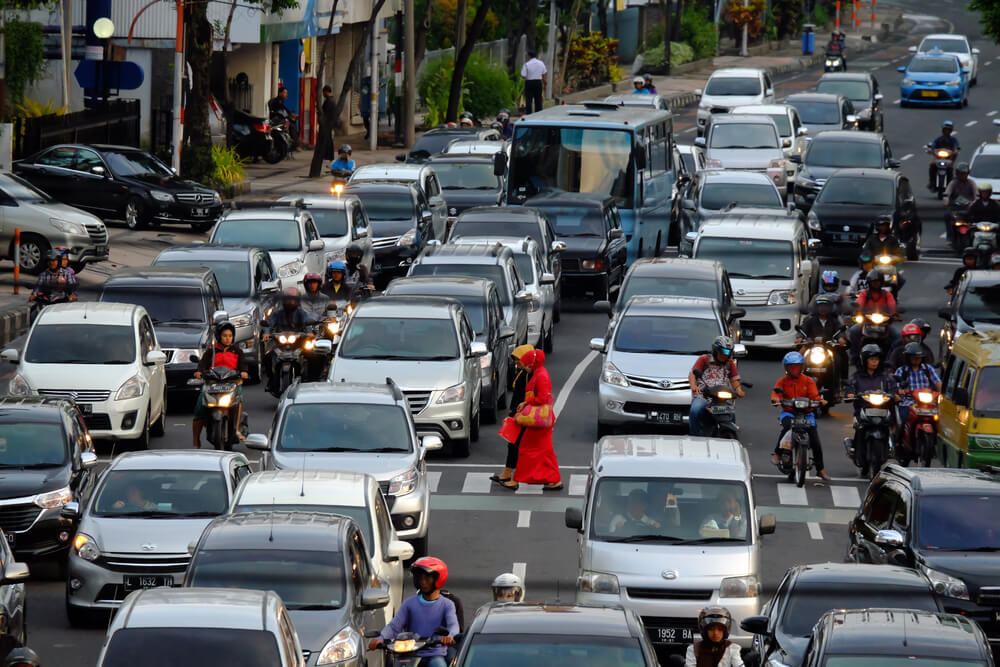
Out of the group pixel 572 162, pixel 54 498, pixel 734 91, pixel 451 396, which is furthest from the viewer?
pixel 734 91

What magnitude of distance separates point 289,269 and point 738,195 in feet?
32.8

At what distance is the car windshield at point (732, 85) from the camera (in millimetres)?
55594

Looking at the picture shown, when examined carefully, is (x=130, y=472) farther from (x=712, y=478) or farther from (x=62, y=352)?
(x=62, y=352)

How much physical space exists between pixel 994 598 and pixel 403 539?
5.29 m

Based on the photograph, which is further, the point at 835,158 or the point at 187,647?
the point at 835,158

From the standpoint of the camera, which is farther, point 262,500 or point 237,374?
point 237,374

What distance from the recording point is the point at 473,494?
21.2 m

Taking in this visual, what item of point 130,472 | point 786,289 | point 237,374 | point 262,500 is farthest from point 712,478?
point 786,289

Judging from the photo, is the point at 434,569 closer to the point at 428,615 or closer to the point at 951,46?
the point at 428,615

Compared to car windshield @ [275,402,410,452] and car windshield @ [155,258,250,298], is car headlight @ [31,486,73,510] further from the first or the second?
car windshield @ [155,258,250,298]

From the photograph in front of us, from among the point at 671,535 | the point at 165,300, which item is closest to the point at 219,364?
the point at 165,300

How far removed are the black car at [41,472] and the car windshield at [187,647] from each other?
258 inches

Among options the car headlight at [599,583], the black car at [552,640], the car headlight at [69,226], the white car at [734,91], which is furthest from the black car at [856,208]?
the black car at [552,640]

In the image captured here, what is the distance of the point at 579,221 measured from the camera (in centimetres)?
3391
